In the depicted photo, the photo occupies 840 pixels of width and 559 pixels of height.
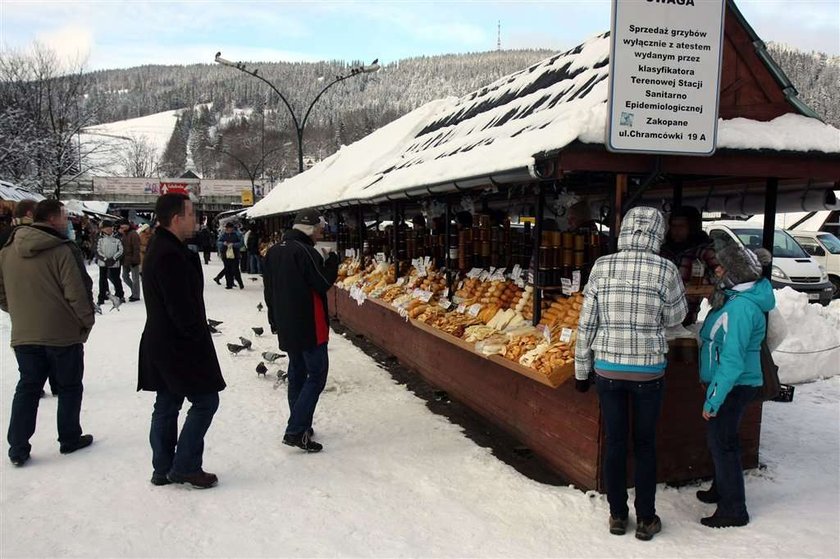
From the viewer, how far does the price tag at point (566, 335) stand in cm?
438

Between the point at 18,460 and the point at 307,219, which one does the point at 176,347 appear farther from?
the point at 18,460

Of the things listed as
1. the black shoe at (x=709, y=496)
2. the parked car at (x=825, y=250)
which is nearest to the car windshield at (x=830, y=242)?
the parked car at (x=825, y=250)

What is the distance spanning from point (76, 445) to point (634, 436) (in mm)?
4336

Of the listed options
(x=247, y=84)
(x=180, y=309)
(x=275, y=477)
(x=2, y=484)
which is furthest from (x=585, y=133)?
(x=247, y=84)

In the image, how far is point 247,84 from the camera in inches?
5871

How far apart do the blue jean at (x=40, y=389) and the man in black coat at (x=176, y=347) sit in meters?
0.96

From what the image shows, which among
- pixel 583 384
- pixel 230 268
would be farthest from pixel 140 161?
pixel 583 384

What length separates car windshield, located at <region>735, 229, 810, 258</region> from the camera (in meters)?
14.8

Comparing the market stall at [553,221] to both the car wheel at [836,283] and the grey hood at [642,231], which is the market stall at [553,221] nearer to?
the grey hood at [642,231]

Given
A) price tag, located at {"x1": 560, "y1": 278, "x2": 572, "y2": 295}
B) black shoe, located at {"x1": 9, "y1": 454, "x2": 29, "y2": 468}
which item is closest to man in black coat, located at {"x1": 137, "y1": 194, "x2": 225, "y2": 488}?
black shoe, located at {"x1": 9, "y1": 454, "x2": 29, "y2": 468}

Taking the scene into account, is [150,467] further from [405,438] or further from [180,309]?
[405,438]

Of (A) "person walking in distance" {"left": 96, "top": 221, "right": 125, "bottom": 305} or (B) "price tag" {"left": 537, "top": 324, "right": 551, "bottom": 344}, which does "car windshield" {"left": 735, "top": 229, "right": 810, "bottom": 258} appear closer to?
(B) "price tag" {"left": 537, "top": 324, "right": 551, "bottom": 344}

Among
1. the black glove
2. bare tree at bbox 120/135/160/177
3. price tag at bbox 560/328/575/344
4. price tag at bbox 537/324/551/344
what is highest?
bare tree at bbox 120/135/160/177

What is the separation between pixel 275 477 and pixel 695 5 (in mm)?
4290
